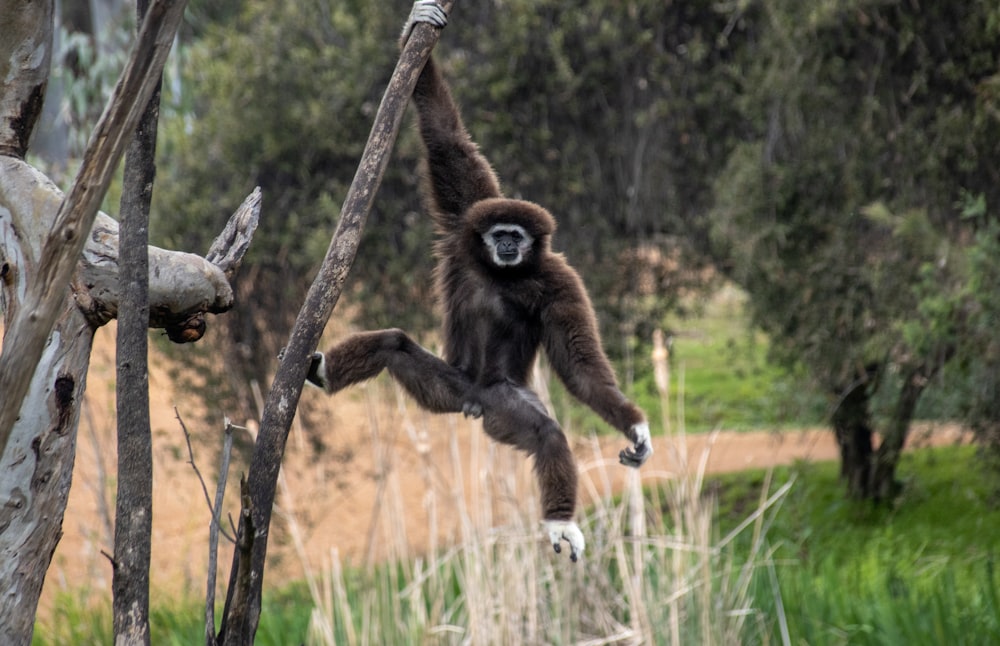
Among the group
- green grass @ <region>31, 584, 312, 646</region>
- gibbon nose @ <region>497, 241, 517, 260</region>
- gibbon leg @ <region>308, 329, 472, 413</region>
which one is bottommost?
green grass @ <region>31, 584, 312, 646</region>

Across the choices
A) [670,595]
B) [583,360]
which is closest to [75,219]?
[583,360]

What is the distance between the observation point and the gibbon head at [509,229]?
12.2 ft

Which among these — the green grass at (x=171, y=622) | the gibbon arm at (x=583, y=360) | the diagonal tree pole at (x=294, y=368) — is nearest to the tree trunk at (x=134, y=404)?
the diagonal tree pole at (x=294, y=368)

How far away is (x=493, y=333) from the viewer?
4012mm

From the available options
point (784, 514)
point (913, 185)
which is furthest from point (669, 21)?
point (784, 514)

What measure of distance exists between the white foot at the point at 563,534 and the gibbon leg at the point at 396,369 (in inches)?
24.0

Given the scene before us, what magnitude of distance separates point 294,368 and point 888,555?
6.24 metres

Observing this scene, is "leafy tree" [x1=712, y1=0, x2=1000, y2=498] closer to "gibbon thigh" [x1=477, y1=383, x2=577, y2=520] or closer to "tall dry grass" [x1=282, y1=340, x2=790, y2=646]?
"tall dry grass" [x1=282, y1=340, x2=790, y2=646]

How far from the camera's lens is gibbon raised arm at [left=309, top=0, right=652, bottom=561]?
363 centimetres

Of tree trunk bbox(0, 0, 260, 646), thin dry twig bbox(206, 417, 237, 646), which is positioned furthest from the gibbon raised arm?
thin dry twig bbox(206, 417, 237, 646)

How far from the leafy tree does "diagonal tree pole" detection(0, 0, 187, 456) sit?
16.2 ft

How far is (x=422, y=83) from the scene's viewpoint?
3973 mm

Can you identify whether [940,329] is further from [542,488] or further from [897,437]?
[542,488]

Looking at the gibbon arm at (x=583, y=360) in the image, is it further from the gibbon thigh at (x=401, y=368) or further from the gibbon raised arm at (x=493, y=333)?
the gibbon thigh at (x=401, y=368)
